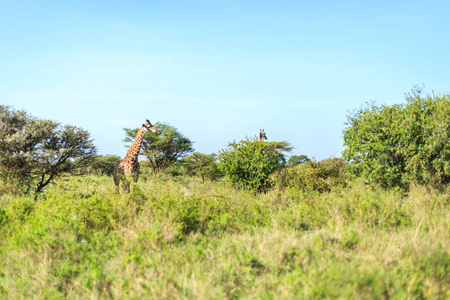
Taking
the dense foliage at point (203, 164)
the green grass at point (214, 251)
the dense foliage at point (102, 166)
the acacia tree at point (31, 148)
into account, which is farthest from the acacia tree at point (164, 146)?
the green grass at point (214, 251)

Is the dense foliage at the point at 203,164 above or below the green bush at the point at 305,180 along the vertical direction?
above

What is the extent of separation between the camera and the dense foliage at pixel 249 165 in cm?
1236

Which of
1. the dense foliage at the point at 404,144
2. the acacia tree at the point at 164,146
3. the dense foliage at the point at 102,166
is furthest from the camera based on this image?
the dense foliage at the point at 102,166

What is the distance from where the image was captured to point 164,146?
88.8 feet

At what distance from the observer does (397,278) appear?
4254 millimetres

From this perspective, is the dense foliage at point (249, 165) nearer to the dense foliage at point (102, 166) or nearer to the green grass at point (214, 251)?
the green grass at point (214, 251)

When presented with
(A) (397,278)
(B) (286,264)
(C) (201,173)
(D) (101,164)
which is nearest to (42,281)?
(B) (286,264)

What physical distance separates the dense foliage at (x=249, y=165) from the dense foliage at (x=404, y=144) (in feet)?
8.96

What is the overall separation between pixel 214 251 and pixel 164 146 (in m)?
22.3

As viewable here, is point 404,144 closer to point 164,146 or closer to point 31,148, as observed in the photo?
point 31,148

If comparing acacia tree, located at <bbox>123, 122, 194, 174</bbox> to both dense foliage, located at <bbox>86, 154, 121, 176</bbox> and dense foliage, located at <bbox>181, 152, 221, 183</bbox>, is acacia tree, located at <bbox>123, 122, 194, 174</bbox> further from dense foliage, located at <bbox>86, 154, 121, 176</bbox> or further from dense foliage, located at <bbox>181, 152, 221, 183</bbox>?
dense foliage, located at <bbox>86, 154, 121, 176</bbox>

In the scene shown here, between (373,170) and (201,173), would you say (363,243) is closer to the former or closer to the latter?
(373,170)

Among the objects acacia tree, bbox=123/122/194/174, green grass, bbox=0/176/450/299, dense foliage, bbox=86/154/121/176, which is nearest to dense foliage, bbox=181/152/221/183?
acacia tree, bbox=123/122/194/174

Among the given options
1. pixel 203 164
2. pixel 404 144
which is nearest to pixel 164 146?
pixel 203 164
